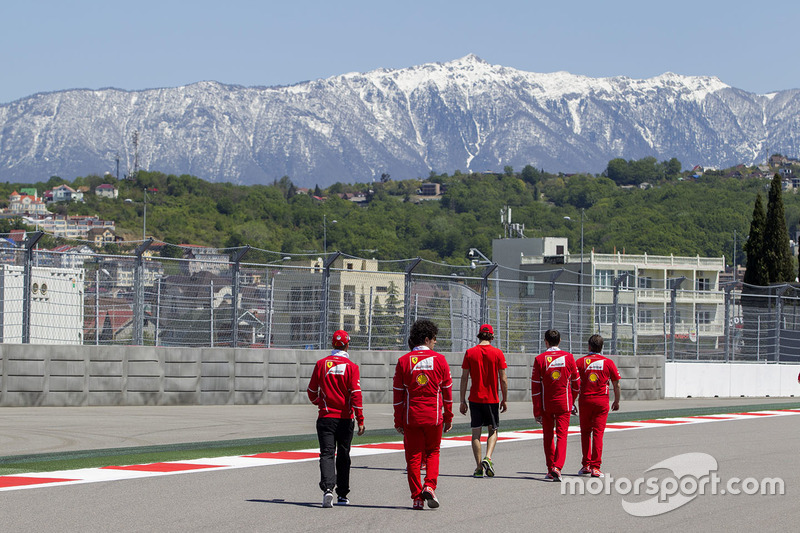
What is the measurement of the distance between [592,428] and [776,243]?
4044cm

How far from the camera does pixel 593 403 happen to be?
11.2 m

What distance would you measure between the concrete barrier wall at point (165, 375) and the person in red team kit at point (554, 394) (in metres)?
8.20

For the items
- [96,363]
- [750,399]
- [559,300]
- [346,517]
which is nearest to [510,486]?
[346,517]

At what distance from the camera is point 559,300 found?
22.3 meters

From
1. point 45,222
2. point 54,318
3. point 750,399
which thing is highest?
point 45,222

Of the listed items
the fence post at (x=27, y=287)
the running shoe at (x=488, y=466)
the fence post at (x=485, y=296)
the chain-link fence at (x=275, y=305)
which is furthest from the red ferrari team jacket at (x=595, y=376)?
the fence post at (x=485, y=296)

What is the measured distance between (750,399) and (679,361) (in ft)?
7.80

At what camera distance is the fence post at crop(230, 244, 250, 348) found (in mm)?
17875

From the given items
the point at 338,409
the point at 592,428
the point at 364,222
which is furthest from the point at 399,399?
the point at 364,222

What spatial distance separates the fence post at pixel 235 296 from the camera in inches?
704

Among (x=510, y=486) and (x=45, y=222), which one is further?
(x=45, y=222)

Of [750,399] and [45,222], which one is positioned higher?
[45,222]

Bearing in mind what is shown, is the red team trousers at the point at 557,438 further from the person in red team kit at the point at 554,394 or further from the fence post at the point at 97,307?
the fence post at the point at 97,307

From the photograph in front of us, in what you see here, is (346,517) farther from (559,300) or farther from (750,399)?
(750,399)
